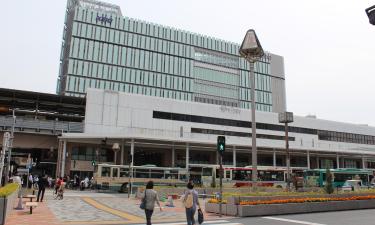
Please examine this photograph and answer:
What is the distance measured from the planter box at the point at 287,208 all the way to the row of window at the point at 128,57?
224 ft

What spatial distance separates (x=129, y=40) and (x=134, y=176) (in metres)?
57.2

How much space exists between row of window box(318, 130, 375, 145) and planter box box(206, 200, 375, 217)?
5320 cm

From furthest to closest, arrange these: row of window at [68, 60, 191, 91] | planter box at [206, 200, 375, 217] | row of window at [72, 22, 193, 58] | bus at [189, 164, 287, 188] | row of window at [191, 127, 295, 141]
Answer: row of window at [72, 22, 193, 58] < row of window at [68, 60, 191, 91] < row of window at [191, 127, 295, 141] < bus at [189, 164, 287, 188] < planter box at [206, 200, 375, 217]

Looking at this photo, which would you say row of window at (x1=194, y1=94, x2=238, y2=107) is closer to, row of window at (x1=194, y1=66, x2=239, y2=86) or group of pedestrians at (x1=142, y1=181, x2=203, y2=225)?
row of window at (x1=194, y1=66, x2=239, y2=86)

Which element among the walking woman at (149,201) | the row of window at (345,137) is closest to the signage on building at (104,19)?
the row of window at (345,137)

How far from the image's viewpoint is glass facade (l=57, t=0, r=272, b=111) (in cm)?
7876

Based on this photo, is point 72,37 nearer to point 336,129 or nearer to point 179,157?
point 179,157

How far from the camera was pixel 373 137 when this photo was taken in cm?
7850

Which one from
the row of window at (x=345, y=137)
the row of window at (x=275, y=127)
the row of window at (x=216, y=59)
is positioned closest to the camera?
the row of window at (x=275, y=127)

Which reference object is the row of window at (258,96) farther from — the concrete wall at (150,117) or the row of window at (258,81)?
the concrete wall at (150,117)

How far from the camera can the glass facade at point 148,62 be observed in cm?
7876

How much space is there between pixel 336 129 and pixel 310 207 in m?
60.1

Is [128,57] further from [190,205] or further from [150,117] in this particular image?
[190,205]

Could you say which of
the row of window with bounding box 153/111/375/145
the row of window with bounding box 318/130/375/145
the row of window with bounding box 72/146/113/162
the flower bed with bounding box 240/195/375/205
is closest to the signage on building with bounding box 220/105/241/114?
the row of window with bounding box 153/111/375/145
